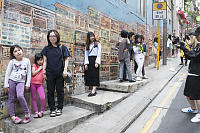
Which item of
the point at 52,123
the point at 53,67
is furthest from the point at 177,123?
the point at 53,67

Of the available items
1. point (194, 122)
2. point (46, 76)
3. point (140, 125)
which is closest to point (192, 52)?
point (194, 122)

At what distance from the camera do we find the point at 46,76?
340 centimetres

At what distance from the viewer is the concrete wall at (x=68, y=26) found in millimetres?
3069

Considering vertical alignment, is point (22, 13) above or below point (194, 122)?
above

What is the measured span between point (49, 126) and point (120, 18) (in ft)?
19.5

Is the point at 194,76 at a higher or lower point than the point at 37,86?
higher

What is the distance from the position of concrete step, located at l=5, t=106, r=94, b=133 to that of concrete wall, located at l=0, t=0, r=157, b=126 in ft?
1.47

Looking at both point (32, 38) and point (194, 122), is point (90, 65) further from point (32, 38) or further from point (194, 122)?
point (194, 122)

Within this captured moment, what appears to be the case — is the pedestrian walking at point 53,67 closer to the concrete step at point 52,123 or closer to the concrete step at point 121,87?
the concrete step at point 52,123

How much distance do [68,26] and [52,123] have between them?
99.5 inches

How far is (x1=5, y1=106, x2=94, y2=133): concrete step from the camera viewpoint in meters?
2.72

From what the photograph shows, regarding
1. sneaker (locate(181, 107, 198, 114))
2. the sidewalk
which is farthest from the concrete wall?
sneaker (locate(181, 107, 198, 114))

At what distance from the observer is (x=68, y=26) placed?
4.40 m

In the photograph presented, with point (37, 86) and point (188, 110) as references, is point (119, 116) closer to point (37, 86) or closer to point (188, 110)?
point (188, 110)
